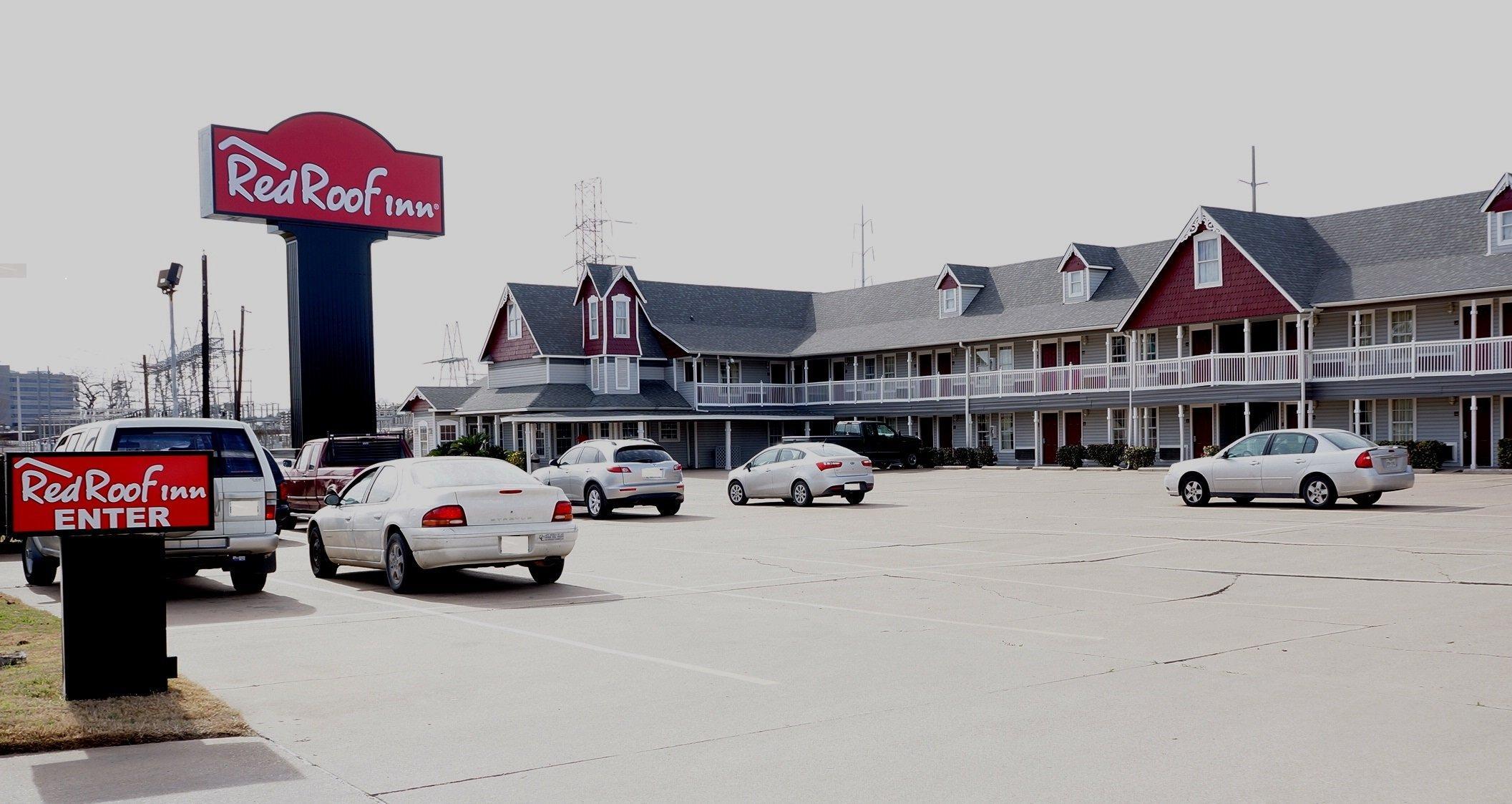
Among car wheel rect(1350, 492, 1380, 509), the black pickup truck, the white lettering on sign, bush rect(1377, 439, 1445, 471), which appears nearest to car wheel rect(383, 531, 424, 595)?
car wheel rect(1350, 492, 1380, 509)

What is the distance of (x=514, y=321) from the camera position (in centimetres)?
Result: 5716

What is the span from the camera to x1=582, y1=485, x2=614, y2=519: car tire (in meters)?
25.1

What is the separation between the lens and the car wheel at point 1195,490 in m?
24.2

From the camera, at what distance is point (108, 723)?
23.0 ft

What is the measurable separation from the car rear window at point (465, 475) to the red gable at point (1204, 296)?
3098 centimetres

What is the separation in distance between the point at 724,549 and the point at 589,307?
128 ft

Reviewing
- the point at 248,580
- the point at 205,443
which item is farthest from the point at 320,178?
the point at 248,580

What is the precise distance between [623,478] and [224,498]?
38.5ft

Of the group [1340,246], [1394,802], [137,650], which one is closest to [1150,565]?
[1394,802]

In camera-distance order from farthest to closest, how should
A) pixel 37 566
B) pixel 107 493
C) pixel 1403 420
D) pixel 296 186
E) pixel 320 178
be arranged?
1. pixel 1403 420
2. pixel 320 178
3. pixel 296 186
4. pixel 37 566
5. pixel 107 493

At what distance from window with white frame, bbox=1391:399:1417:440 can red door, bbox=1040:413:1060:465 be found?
41.7 feet

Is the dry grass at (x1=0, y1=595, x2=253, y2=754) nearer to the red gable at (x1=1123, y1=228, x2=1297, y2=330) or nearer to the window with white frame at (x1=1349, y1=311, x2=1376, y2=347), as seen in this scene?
the red gable at (x1=1123, y1=228, x2=1297, y2=330)

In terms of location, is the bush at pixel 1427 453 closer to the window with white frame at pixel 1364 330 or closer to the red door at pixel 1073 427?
the window with white frame at pixel 1364 330

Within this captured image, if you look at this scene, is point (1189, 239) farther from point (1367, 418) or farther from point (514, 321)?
point (514, 321)
